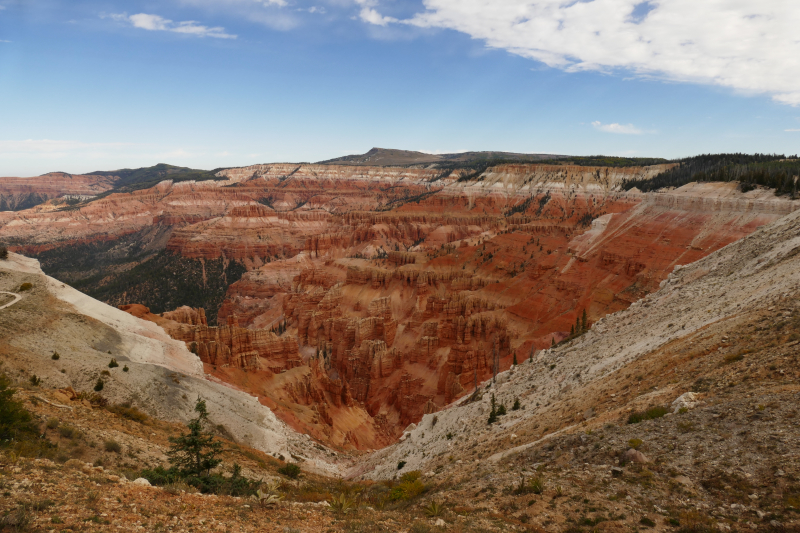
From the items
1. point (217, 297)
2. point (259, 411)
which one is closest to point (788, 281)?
point (259, 411)

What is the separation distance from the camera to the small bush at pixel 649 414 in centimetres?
1382

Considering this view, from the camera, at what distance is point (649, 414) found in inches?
550

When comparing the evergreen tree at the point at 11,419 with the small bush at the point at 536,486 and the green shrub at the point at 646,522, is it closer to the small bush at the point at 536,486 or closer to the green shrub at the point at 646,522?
the small bush at the point at 536,486

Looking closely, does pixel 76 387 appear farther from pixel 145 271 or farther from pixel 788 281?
pixel 145 271

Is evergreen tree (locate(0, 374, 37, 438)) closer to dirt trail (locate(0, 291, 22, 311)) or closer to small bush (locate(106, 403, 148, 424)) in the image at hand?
small bush (locate(106, 403, 148, 424))

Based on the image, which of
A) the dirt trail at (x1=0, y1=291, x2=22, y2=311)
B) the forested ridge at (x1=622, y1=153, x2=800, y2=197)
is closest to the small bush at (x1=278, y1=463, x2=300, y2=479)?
the dirt trail at (x1=0, y1=291, x2=22, y2=311)

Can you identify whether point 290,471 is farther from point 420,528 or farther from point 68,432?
point 420,528

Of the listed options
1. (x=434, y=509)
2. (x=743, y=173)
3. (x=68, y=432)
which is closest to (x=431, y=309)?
(x=743, y=173)

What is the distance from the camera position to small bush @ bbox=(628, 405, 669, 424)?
45.3ft

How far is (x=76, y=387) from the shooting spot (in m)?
21.4

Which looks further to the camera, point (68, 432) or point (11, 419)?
point (68, 432)

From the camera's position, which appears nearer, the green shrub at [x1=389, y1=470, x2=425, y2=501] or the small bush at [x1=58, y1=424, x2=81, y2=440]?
the small bush at [x1=58, y1=424, x2=81, y2=440]

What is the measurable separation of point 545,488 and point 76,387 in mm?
22047

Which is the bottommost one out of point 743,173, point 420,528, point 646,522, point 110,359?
point 110,359
